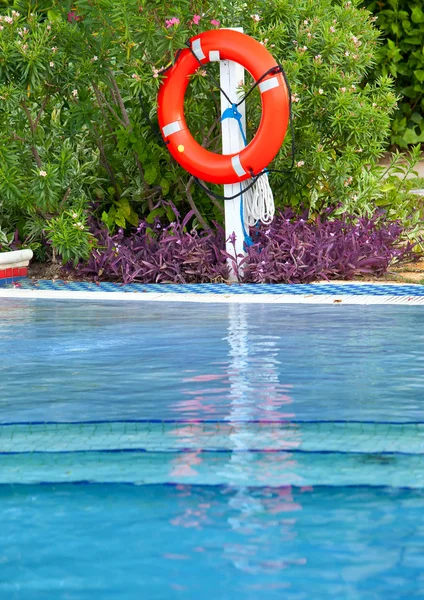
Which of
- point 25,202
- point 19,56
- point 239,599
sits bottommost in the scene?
point 239,599

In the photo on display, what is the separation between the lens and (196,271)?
26.8ft

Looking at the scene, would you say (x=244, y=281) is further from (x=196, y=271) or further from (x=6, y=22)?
(x=6, y=22)

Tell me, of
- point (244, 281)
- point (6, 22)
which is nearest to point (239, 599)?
point (244, 281)

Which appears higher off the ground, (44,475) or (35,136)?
(35,136)

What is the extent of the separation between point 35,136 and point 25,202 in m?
0.52

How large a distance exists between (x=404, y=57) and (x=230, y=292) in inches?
298

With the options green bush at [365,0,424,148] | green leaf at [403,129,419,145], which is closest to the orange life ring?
green bush at [365,0,424,148]

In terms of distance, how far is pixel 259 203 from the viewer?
8.17m

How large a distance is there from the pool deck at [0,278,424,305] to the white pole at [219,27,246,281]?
432mm

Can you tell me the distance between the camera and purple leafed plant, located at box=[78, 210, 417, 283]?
26.3ft

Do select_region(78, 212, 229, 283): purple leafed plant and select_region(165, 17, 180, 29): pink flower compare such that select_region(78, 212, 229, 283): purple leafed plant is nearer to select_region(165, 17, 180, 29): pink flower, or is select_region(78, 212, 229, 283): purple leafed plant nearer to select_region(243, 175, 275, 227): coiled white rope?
select_region(243, 175, 275, 227): coiled white rope

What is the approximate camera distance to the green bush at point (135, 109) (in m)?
7.93

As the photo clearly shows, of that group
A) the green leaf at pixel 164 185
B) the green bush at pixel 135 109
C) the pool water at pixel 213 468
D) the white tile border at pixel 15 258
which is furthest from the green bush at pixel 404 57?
the pool water at pixel 213 468

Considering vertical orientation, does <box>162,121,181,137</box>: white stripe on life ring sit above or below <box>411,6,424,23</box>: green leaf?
below
